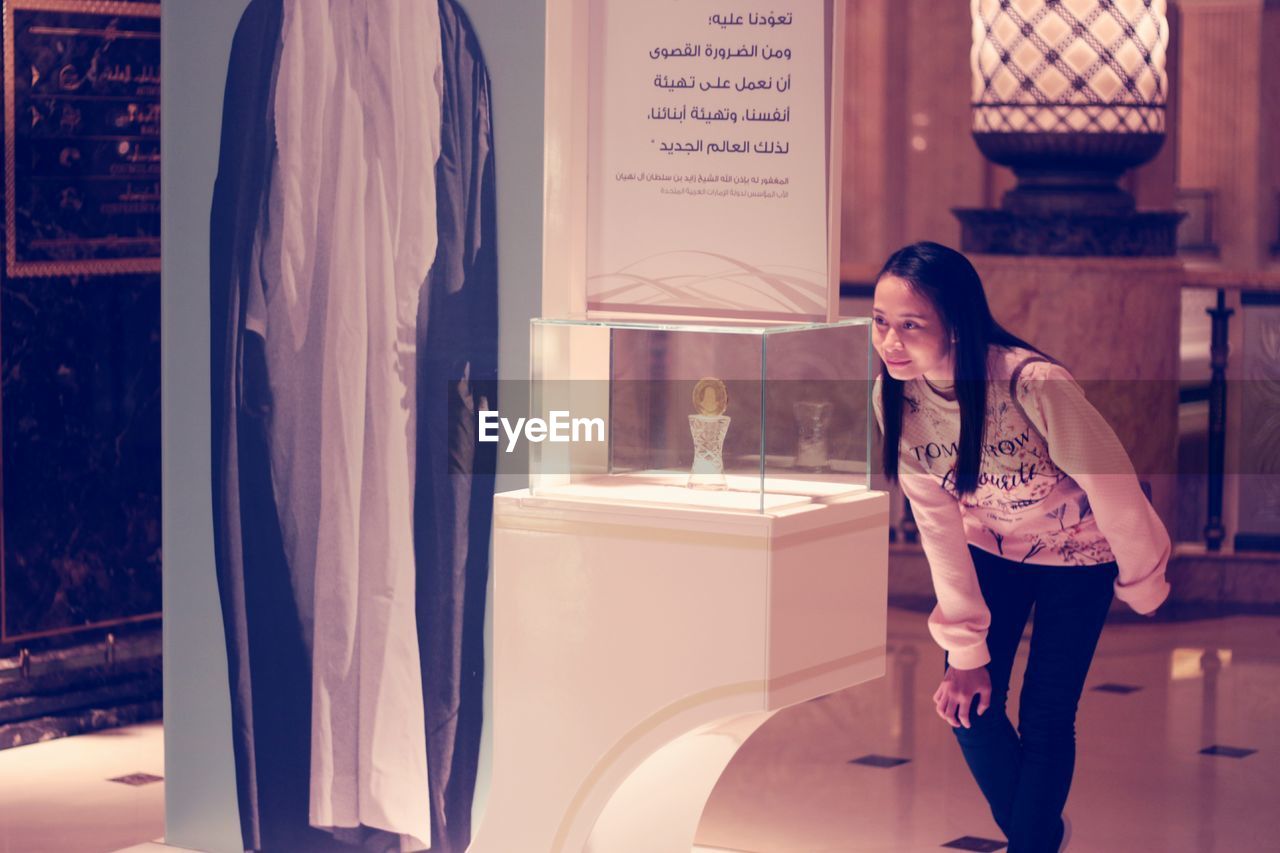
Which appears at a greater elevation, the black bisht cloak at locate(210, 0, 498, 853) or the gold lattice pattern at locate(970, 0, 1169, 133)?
the gold lattice pattern at locate(970, 0, 1169, 133)

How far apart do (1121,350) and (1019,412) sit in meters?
3.54

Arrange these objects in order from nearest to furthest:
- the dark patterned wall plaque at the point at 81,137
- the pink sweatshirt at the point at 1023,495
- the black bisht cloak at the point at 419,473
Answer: the pink sweatshirt at the point at 1023,495, the black bisht cloak at the point at 419,473, the dark patterned wall plaque at the point at 81,137

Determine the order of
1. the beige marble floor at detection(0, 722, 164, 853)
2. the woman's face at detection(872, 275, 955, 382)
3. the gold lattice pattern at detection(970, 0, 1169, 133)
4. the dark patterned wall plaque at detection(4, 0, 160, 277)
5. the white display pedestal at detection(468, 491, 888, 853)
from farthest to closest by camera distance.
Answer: the gold lattice pattern at detection(970, 0, 1169, 133), the dark patterned wall plaque at detection(4, 0, 160, 277), the beige marble floor at detection(0, 722, 164, 853), the woman's face at detection(872, 275, 955, 382), the white display pedestal at detection(468, 491, 888, 853)

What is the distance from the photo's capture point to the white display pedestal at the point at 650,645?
369 cm

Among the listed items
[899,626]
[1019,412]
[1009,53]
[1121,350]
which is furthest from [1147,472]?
[1019,412]

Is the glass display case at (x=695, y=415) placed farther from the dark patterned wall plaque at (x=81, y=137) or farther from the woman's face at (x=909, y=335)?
the dark patterned wall plaque at (x=81, y=137)

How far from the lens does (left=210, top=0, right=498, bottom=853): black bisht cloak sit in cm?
426

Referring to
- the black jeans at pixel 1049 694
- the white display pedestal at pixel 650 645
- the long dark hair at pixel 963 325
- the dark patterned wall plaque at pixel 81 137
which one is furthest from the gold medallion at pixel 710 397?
the dark patterned wall plaque at pixel 81 137

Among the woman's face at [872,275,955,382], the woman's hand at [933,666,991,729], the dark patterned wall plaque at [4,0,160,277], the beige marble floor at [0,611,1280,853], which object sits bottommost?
the beige marble floor at [0,611,1280,853]

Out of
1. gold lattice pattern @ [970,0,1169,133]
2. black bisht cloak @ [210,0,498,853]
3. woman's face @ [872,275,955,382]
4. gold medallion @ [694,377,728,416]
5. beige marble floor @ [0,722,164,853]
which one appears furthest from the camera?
gold lattice pattern @ [970,0,1169,133]

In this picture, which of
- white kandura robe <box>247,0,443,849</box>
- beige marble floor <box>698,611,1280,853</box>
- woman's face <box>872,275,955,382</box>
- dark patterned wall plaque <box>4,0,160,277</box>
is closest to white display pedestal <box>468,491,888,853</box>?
woman's face <box>872,275,955,382</box>

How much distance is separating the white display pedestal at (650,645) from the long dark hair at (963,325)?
0.85 ft

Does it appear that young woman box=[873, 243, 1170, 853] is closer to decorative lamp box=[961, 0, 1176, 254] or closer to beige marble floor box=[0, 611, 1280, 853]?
beige marble floor box=[0, 611, 1280, 853]

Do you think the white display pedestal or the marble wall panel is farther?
the marble wall panel
